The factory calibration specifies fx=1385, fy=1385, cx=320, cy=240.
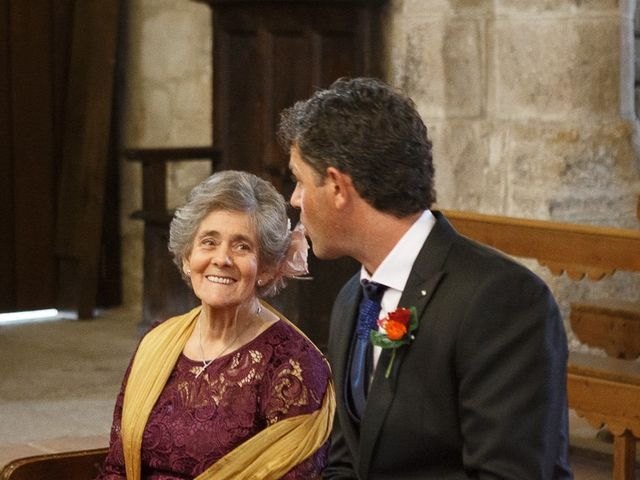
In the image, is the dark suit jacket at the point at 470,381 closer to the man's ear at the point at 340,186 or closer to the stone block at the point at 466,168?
the man's ear at the point at 340,186

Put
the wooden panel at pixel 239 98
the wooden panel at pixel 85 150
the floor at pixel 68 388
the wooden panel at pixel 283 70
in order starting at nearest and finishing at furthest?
the floor at pixel 68 388 < the wooden panel at pixel 283 70 < the wooden panel at pixel 239 98 < the wooden panel at pixel 85 150

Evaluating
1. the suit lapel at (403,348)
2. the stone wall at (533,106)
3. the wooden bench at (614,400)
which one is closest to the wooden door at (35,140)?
the stone wall at (533,106)

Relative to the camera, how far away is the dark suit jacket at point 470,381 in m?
2.06

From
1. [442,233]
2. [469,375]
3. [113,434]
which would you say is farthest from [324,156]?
[113,434]

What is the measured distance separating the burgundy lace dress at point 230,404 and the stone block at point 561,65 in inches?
109

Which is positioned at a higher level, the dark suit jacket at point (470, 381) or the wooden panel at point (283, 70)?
the wooden panel at point (283, 70)

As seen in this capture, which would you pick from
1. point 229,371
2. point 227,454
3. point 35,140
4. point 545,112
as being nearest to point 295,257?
point 229,371

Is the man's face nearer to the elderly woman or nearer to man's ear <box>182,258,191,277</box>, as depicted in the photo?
the elderly woman

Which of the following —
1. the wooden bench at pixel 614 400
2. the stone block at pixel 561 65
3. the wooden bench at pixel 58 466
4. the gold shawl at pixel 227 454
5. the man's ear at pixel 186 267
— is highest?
the stone block at pixel 561 65

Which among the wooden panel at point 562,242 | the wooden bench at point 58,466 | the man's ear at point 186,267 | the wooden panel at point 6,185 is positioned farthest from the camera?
the wooden panel at point 6,185

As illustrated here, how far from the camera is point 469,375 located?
2.09m

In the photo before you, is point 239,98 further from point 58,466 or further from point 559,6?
point 58,466

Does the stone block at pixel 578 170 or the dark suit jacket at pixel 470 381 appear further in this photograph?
the stone block at pixel 578 170

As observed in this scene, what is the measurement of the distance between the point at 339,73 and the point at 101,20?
1688 mm
